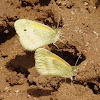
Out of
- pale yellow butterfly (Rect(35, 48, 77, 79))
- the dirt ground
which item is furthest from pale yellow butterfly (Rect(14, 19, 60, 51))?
pale yellow butterfly (Rect(35, 48, 77, 79))

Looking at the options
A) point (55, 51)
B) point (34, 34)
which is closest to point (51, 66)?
point (55, 51)

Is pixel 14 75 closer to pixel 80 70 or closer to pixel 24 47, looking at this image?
pixel 24 47

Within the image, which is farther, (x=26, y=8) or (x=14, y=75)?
(x=26, y=8)

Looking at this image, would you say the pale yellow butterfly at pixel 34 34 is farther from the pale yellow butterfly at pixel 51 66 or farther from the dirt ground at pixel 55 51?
the pale yellow butterfly at pixel 51 66

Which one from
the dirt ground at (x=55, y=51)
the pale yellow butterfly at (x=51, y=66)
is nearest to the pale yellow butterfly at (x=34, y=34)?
the dirt ground at (x=55, y=51)

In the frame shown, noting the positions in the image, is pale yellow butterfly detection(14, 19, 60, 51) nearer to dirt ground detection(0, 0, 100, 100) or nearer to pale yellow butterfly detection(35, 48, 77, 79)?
dirt ground detection(0, 0, 100, 100)

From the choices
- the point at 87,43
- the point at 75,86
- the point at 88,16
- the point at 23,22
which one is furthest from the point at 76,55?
the point at 23,22
